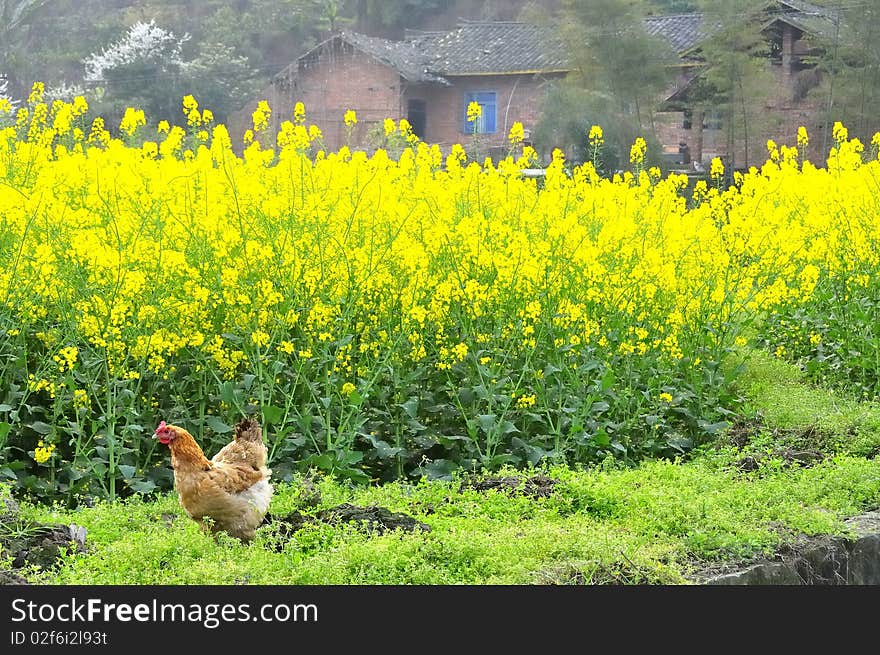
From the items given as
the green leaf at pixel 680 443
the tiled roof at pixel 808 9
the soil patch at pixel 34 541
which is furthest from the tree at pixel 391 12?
the soil patch at pixel 34 541

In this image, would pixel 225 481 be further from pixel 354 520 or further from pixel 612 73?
pixel 612 73

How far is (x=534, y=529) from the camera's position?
4305 mm

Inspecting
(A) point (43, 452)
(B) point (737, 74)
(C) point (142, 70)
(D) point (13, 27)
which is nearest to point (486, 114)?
(B) point (737, 74)

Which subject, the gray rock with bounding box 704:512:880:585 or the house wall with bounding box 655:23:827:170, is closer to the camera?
the gray rock with bounding box 704:512:880:585

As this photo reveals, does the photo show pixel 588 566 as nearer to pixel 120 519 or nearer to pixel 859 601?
pixel 859 601

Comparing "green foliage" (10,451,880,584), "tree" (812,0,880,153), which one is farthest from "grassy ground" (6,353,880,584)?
"tree" (812,0,880,153)

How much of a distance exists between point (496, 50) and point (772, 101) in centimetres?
798

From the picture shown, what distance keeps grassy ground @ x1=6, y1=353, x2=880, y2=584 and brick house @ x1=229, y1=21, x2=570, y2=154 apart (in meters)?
27.5

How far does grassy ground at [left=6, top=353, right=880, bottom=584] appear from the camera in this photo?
3.86m

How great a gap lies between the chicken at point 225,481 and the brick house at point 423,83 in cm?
2849

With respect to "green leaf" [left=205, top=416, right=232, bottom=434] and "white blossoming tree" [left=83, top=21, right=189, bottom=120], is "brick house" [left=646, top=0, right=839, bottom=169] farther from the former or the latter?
Answer: "green leaf" [left=205, top=416, right=232, bottom=434]

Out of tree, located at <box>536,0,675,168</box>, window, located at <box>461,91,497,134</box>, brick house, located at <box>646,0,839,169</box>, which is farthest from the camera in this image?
window, located at <box>461,91,497,134</box>

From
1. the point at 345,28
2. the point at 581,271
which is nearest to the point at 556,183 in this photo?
the point at 581,271

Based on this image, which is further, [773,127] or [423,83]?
[423,83]
